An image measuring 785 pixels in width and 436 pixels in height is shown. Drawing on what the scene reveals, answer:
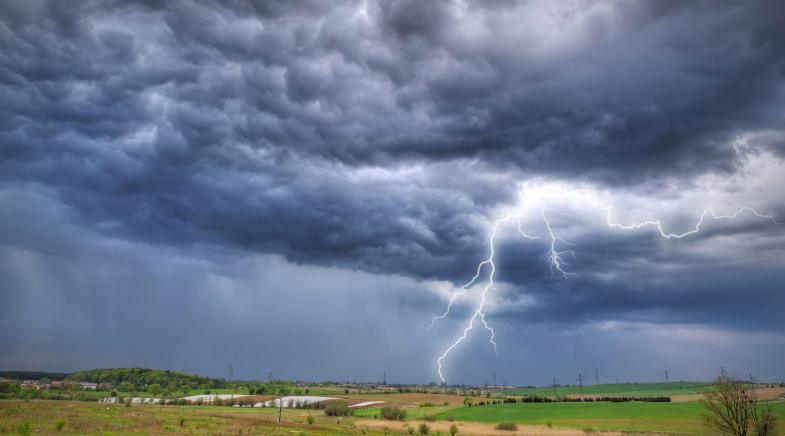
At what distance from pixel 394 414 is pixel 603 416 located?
130 ft

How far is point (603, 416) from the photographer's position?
96.3m

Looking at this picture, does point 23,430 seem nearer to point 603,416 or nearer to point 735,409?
point 735,409

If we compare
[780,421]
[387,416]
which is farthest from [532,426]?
[780,421]

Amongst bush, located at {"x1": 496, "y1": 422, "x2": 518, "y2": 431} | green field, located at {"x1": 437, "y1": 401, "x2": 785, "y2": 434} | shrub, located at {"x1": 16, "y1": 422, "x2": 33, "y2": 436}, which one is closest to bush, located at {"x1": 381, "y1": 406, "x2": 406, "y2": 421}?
green field, located at {"x1": 437, "y1": 401, "x2": 785, "y2": 434}

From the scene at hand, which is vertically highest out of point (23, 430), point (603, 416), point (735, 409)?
point (23, 430)

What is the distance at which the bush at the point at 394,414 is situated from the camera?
100512 mm

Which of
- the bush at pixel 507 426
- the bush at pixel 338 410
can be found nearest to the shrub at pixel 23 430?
the bush at pixel 507 426

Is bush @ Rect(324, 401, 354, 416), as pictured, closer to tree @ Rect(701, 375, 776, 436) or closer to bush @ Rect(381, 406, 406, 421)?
bush @ Rect(381, 406, 406, 421)

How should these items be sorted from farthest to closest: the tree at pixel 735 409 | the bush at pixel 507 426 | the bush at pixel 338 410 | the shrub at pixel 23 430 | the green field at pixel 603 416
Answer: the bush at pixel 338 410, the bush at pixel 507 426, the green field at pixel 603 416, the tree at pixel 735 409, the shrub at pixel 23 430

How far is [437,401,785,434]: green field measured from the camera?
76.8 meters

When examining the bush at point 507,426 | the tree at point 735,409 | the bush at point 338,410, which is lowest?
the bush at point 338,410

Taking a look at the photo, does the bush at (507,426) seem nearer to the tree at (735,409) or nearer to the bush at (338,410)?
the tree at (735,409)

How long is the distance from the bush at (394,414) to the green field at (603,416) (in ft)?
27.4

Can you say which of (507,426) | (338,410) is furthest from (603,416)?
(338,410)
